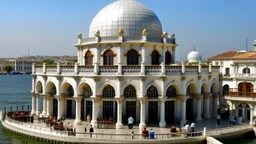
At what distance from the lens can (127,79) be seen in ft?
103

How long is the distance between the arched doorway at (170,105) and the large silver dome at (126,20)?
7.80 metres

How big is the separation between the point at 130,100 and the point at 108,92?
2358 millimetres

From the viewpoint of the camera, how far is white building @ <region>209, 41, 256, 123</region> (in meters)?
36.9

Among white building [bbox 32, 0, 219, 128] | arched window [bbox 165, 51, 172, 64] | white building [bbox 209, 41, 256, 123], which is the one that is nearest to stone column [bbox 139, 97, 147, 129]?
white building [bbox 32, 0, 219, 128]

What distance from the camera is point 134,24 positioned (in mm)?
37562

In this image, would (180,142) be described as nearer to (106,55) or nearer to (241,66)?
(106,55)

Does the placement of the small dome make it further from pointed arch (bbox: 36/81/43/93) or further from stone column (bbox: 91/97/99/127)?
stone column (bbox: 91/97/99/127)

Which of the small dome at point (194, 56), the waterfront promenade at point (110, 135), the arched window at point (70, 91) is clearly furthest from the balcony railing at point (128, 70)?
the small dome at point (194, 56)

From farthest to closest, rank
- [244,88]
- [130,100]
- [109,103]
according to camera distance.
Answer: [244,88] < [109,103] < [130,100]

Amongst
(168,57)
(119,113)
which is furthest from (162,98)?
(168,57)

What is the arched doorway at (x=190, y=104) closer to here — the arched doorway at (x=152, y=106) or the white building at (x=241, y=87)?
the arched doorway at (x=152, y=106)

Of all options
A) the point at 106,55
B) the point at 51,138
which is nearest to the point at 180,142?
the point at 51,138

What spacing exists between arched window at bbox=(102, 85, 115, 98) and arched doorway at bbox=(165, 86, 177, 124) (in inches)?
218

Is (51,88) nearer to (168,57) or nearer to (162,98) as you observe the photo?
(162,98)
